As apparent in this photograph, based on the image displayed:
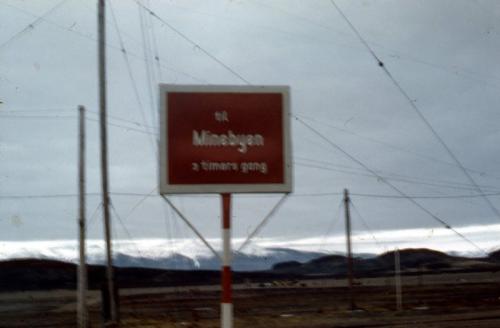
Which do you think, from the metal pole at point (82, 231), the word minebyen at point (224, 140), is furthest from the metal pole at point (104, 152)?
the word minebyen at point (224, 140)

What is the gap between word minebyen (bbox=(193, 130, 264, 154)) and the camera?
12.3 meters

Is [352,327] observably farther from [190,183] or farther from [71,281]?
[71,281]

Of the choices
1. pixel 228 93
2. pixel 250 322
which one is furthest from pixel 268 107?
pixel 250 322

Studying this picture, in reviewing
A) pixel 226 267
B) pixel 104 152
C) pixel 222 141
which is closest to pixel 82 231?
pixel 104 152

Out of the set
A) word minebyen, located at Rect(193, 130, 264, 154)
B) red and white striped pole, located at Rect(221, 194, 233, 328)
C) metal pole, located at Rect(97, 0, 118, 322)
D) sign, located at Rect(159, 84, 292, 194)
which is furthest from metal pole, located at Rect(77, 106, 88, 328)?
word minebyen, located at Rect(193, 130, 264, 154)

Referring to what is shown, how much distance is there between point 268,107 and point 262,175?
3.62 ft

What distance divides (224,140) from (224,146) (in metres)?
0.09

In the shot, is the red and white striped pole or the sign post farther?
Answer: the sign post

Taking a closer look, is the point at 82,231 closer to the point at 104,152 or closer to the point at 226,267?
the point at 104,152

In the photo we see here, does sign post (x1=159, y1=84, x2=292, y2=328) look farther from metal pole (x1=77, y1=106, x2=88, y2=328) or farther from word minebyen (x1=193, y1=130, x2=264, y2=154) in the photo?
metal pole (x1=77, y1=106, x2=88, y2=328)

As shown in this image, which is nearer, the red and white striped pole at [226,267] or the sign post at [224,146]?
the red and white striped pole at [226,267]

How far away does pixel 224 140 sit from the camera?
12281 millimetres

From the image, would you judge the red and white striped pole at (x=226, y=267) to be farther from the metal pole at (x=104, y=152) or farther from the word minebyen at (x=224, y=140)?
the metal pole at (x=104, y=152)

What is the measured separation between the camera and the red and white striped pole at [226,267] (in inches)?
476
